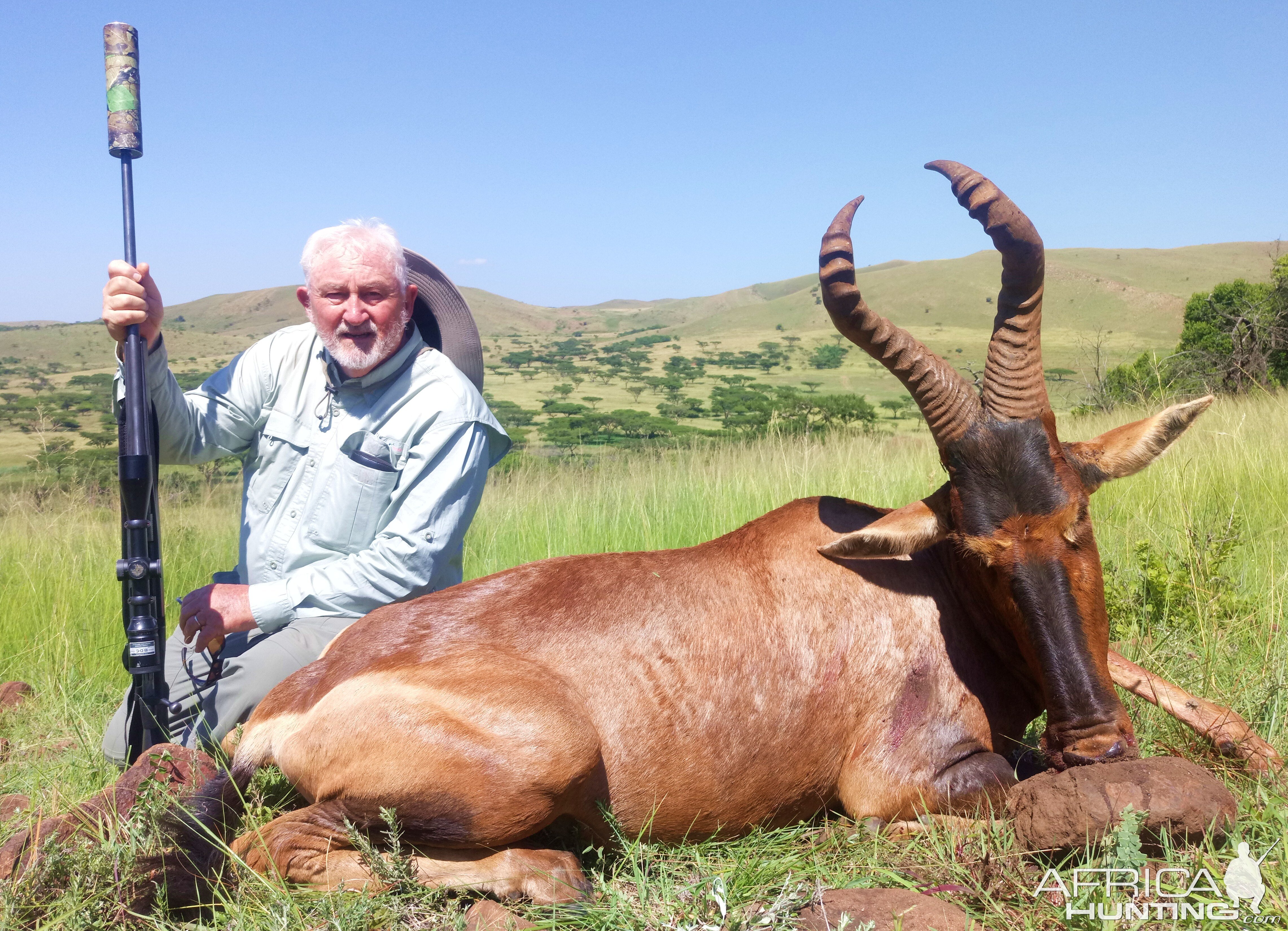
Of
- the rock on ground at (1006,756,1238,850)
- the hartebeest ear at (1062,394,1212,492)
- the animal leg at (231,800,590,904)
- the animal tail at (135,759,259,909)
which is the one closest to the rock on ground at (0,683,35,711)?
the animal tail at (135,759,259,909)

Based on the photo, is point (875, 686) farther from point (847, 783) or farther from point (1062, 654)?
point (1062, 654)

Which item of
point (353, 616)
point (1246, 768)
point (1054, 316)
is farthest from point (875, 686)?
point (1054, 316)

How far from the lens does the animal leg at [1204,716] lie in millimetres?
3594

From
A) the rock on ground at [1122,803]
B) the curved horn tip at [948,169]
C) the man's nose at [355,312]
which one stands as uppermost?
the curved horn tip at [948,169]

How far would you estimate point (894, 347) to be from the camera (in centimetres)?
359

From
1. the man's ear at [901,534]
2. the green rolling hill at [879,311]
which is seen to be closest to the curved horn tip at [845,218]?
the man's ear at [901,534]

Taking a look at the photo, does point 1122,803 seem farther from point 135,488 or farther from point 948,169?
point 135,488

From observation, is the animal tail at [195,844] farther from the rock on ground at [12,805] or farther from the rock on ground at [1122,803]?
the rock on ground at [1122,803]

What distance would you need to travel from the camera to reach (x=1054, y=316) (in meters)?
104

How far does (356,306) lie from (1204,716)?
4.40 metres

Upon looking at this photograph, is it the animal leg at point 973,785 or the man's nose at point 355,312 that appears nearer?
the animal leg at point 973,785

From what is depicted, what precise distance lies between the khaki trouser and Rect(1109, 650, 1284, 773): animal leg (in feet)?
11.3

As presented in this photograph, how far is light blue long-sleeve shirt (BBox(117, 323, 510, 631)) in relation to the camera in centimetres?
434

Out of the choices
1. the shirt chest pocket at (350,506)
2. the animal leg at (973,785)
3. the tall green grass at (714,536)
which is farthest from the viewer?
the shirt chest pocket at (350,506)
